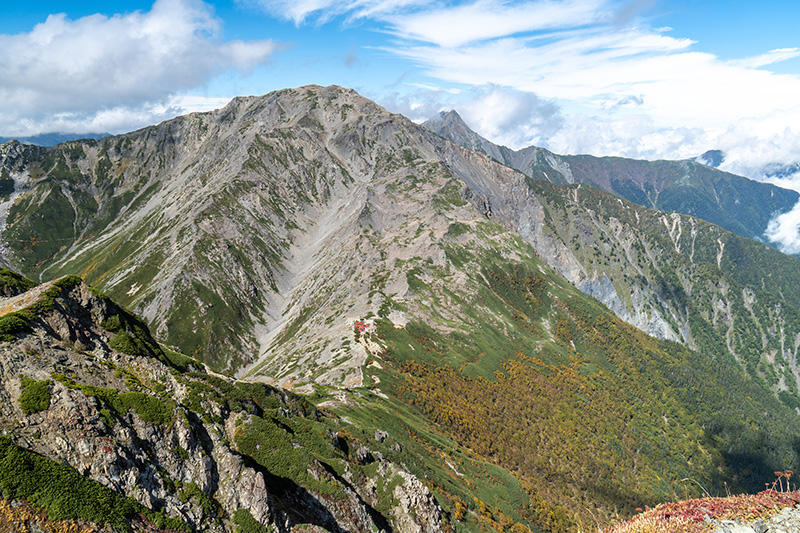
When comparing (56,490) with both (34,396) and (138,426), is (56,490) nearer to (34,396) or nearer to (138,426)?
(34,396)

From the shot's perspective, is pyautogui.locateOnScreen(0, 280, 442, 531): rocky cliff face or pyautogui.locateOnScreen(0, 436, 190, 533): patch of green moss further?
pyautogui.locateOnScreen(0, 280, 442, 531): rocky cliff face

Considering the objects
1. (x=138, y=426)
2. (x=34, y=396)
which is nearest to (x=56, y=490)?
(x=34, y=396)

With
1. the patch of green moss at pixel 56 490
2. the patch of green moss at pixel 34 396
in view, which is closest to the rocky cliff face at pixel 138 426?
the patch of green moss at pixel 34 396

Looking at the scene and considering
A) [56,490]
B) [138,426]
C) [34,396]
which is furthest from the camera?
[138,426]

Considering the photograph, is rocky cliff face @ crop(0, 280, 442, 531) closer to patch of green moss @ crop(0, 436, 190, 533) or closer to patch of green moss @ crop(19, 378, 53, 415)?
patch of green moss @ crop(19, 378, 53, 415)

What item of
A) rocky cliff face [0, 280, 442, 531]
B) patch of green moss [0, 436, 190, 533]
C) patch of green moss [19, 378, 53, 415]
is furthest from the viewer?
rocky cliff face [0, 280, 442, 531]

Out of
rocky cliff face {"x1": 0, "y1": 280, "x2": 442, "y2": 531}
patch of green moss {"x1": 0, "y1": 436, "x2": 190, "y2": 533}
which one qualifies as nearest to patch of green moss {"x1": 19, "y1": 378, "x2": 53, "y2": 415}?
rocky cliff face {"x1": 0, "y1": 280, "x2": 442, "y2": 531}

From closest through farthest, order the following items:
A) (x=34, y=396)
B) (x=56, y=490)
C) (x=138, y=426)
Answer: (x=56, y=490) < (x=34, y=396) < (x=138, y=426)

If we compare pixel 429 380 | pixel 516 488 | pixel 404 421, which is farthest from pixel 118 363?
pixel 429 380
